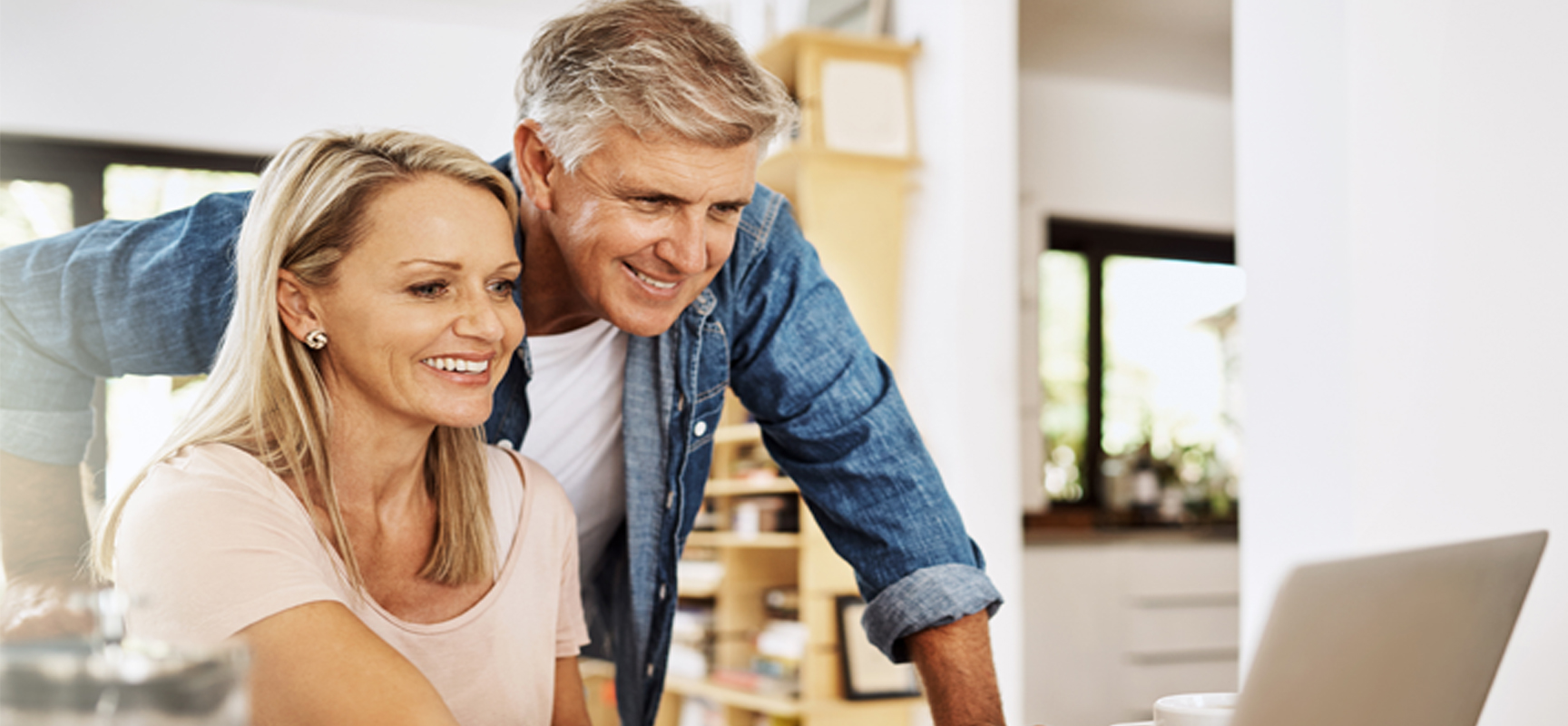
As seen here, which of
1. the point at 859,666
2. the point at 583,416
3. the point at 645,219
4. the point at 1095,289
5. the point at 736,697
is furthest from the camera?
the point at 1095,289

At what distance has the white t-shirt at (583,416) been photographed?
1377 millimetres

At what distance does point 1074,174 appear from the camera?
15.5ft

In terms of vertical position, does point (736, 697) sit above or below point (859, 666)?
below

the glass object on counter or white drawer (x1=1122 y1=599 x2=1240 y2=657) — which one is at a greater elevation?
the glass object on counter

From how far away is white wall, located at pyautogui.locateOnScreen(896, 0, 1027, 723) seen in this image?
300cm

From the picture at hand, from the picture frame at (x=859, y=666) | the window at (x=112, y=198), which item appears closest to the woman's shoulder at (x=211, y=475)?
the picture frame at (x=859, y=666)

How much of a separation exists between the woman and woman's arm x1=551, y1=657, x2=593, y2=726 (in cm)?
2

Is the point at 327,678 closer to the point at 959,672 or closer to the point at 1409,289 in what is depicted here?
the point at 959,672

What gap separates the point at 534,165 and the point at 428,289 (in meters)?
0.25

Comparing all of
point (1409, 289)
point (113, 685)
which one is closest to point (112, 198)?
point (1409, 289)

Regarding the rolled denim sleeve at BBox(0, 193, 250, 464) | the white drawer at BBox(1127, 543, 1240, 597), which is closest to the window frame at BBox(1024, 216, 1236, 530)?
the white drawer at BBox(1127, 543, 1240, 597)

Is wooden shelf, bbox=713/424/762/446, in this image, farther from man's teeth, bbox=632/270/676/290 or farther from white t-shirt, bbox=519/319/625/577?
man's teeth, bbox=632/270/676/290

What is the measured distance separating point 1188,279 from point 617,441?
421 centimetres

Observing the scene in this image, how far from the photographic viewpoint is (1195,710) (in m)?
0.81
